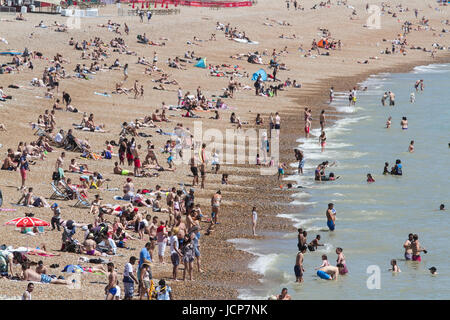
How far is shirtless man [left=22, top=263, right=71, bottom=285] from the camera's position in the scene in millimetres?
18828

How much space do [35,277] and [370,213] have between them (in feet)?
48.8

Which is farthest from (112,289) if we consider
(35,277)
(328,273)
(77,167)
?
(77,167)

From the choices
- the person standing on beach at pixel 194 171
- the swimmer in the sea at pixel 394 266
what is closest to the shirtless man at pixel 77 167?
the person standing on beach at pixel 194 171

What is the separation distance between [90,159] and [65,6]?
43.8 metres

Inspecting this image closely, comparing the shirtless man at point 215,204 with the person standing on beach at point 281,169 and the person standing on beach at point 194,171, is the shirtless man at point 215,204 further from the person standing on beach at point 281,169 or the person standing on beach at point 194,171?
the person standing on beach at point 281,169

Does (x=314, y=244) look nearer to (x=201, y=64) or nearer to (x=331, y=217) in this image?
(x=331, y=217)

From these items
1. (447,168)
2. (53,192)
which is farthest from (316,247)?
(447,168)

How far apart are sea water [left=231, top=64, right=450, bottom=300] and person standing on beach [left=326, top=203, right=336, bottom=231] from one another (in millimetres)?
255

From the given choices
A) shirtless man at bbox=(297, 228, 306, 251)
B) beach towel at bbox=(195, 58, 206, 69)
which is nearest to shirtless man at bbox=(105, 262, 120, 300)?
shirtless man at bbox=(297, 228, 306, 251)

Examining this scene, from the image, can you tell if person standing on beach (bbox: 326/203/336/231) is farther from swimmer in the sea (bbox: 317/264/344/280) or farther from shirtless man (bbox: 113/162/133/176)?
shirtless man (bbox: 113/162/133/176)

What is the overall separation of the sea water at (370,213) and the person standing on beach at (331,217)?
0.84 feet

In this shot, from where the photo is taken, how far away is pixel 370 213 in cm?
2989

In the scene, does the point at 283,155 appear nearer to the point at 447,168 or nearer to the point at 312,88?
the point at 447,168

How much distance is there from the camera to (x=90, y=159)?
107 ft
